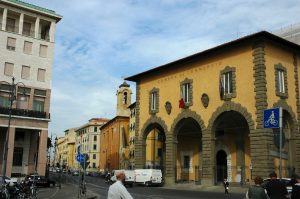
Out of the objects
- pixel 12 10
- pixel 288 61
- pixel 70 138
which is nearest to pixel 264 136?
pixel 288 61

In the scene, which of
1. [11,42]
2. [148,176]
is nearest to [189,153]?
[148,176]

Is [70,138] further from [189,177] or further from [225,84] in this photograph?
[225,84]

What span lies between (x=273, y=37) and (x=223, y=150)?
13.4 meters

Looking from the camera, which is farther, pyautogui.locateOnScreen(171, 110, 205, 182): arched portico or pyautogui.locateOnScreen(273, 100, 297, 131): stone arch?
pyautogui.locateOnScreen(171, 110, 205, 182): arched portico

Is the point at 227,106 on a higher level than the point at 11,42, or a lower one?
lower

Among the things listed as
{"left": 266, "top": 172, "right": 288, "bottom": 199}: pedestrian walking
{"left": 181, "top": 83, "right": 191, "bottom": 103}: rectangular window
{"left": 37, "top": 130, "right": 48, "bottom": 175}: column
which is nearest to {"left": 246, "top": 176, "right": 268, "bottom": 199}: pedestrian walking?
{"left": 266, "top": 172, "right": 288, "bottom": 199}: pedestrian walking

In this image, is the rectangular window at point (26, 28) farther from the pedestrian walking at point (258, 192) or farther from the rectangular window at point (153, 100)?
the pedestrian walking at point (258, 192)

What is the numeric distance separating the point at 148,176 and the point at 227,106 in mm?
13221

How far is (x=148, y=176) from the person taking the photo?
43969mm

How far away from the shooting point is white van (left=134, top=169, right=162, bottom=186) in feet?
144

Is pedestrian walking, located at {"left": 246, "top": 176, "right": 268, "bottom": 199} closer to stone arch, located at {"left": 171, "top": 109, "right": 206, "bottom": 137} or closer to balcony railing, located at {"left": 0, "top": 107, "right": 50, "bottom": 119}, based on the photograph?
stone arch, located at {"left": 171, "top": 109, "right": 206, "bottom": 137}

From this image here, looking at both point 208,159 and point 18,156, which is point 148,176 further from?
point 18,156

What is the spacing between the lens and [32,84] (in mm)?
47719

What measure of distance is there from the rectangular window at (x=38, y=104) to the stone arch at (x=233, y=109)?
21308mm
